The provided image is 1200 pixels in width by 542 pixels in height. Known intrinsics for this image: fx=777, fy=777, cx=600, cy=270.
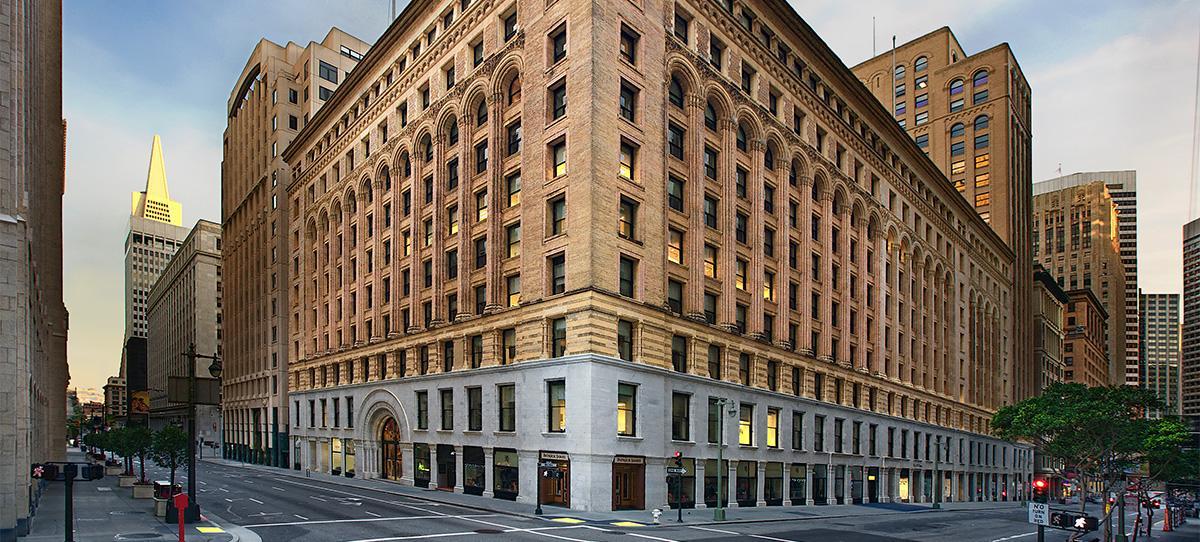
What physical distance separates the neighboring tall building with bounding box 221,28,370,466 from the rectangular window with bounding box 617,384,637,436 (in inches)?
2036

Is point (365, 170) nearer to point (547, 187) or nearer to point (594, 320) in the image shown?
point (547, 187)

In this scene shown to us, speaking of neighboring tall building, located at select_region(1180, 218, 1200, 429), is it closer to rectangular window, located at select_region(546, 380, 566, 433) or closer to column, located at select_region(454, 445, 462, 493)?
rectangular window, located at select_region(546, 380, 566, 433)

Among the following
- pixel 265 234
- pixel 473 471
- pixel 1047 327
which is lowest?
pixel 473 471

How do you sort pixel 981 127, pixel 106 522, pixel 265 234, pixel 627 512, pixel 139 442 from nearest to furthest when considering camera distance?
1. pixel 106 522
2. pixel 627 512
3. pixel 139 442
4. pixel 265 234
5. pixel 981 127

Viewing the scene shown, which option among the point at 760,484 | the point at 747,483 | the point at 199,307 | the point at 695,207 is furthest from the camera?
the point at 199,307

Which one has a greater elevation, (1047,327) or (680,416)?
(1047,327)

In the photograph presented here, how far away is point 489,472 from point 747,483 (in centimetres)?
1628

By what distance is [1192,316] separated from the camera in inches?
2849

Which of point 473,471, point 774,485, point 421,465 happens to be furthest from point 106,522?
point 774,485

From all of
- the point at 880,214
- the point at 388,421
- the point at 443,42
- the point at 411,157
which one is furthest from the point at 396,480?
the point at 880,214

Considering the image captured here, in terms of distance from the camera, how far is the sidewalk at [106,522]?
26411 mm

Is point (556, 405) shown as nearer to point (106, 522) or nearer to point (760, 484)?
point (760, 484)

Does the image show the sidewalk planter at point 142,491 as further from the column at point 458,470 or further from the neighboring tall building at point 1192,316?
the neighboring tall building at point 1192,316

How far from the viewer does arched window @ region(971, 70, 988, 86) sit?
4368 inches
